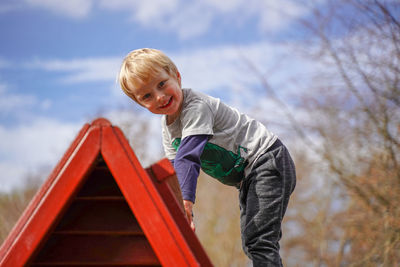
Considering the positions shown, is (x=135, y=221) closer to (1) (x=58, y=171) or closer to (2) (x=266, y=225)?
(1) (x=58, y=171)

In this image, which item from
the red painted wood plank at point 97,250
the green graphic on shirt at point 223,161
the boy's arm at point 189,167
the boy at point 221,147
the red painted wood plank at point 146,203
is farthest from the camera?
the green graphic on shirt at point 223,161

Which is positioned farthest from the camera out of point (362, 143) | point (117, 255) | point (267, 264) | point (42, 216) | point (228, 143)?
point (362, 143)

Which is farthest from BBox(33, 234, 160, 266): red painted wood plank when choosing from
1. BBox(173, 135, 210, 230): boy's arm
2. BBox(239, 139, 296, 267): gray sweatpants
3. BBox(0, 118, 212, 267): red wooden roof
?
BBox(239, 139, 296, 267): gray sweatpants

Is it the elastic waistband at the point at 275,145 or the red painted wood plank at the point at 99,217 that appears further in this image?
the elastic waistband at the point at 275,145

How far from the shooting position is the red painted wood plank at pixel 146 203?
137cm

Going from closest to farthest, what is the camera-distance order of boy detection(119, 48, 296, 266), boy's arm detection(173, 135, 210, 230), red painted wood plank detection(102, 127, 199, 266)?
red painted wood plank detection(102, 127, 199, 266) < boy's arm detection(173, 135, 210, 230) < boy detection(119, 48, 296, 266)

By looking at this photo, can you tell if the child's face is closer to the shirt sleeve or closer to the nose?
the nose

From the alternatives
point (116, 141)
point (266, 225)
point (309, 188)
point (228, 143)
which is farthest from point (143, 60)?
point (309, 188)

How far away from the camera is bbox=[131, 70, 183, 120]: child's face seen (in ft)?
7.23

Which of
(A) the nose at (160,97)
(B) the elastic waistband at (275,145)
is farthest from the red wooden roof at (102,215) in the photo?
(B) the elastic waistband at (275,145)

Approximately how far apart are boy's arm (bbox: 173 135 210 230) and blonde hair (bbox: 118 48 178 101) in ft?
1.22

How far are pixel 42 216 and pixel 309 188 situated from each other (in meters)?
10.4

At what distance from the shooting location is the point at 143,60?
220 centimetres

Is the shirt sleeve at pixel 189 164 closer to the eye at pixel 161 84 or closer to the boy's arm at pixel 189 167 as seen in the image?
the boy's arm at pixel 189 167
